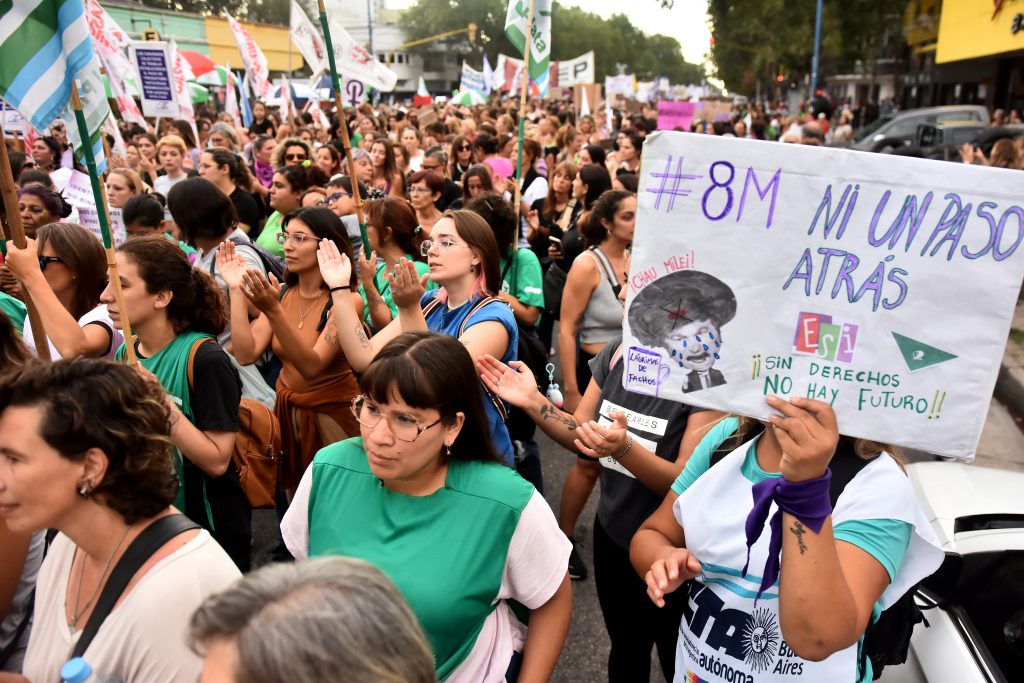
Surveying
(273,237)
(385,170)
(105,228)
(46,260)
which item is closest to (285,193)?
(273,237)

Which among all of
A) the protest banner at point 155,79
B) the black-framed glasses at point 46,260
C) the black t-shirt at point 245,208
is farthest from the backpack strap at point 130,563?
the protest banner at point 155,79

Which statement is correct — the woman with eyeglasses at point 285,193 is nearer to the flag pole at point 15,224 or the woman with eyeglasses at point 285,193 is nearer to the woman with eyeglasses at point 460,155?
the flag pole at point 15,224

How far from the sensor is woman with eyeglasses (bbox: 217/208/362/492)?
143 inches

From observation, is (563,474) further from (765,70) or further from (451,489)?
(765,70)

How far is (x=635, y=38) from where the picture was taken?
104 meters

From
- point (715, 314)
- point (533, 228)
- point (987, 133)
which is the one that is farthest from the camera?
point (987, 133)

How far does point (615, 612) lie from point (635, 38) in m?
110

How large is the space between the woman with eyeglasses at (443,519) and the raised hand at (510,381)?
0.35m

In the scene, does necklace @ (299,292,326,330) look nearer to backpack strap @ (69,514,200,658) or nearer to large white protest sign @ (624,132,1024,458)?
backpack strap @ (69,514,200,658)

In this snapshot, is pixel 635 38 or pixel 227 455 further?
pixel 635 38

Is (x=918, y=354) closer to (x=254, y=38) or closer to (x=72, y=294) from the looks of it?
(x=72, y=294)

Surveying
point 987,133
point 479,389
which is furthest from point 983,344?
point 987,133

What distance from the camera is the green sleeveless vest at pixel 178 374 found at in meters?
2.87

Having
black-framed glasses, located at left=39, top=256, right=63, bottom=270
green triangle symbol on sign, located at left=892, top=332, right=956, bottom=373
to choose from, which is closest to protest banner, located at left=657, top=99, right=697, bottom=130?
black-framed glasses, located at left=39, top=256, right=63, bottom=270
